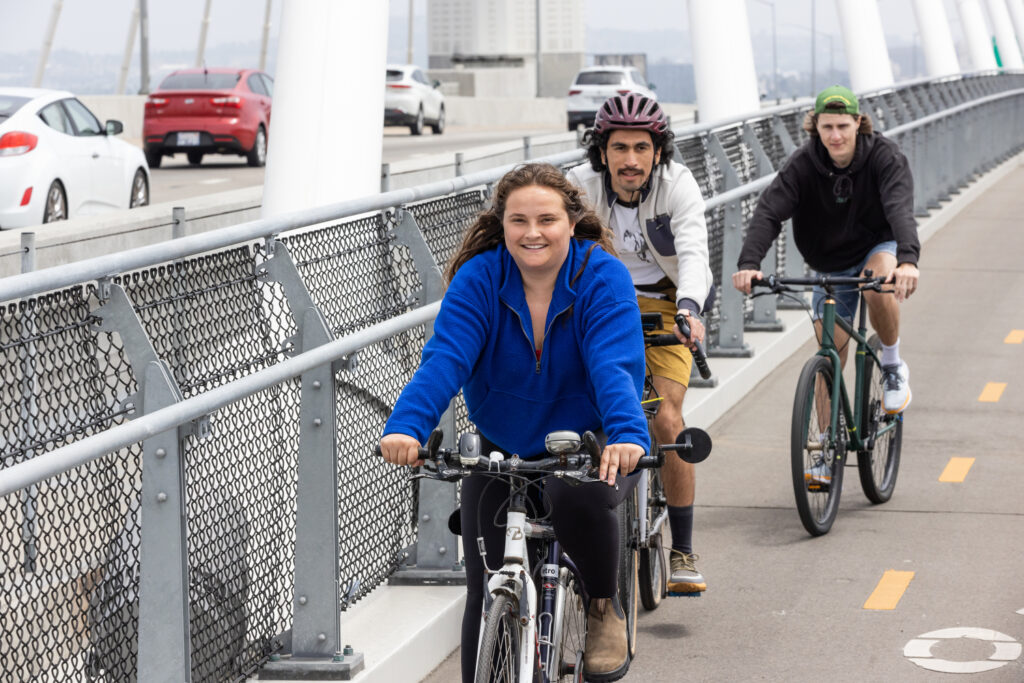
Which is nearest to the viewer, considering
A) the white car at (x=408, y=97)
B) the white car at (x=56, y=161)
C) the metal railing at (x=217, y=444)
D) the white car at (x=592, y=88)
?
the metal railing at (x=217, y=444)

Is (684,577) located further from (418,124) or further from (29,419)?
(418,124)

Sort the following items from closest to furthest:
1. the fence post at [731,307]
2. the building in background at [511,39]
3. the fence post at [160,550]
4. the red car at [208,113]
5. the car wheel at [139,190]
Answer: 1. the fence post at [160,550]
2. the fence post at [731,307]
3. the car wheel at [139,190]
4. the red car at [208,113]
5. the building in background at [511,39]

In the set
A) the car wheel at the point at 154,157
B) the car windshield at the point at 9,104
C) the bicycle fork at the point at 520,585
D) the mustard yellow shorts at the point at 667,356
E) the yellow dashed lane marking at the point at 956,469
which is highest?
the car windshield at the point at 9,104

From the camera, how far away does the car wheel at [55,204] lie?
61.9ft

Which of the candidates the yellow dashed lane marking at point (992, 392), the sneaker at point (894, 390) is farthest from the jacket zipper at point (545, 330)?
the yellow dashed lane marking at point (992, 392)

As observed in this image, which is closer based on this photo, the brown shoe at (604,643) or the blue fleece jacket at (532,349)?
the blue fleece jacket at (532,349)

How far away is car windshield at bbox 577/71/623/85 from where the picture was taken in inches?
2167

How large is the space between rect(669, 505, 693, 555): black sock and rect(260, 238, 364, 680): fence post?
4.89 ft

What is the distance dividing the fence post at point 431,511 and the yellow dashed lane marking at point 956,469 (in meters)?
3.21

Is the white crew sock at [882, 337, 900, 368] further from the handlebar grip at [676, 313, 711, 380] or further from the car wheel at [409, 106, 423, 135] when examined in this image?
the car wheel at [409, 106, 423, 135]

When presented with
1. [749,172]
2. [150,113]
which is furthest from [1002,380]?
[150,113]

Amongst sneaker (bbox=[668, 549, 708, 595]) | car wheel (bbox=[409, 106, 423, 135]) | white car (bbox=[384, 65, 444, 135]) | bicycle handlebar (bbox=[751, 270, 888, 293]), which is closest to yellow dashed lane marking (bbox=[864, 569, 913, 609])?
sneaker (bbox=[668, 549, 708, 595])

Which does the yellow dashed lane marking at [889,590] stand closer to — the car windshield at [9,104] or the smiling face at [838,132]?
the smiling face at [838,132]

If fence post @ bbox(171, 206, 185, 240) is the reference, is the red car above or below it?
below
